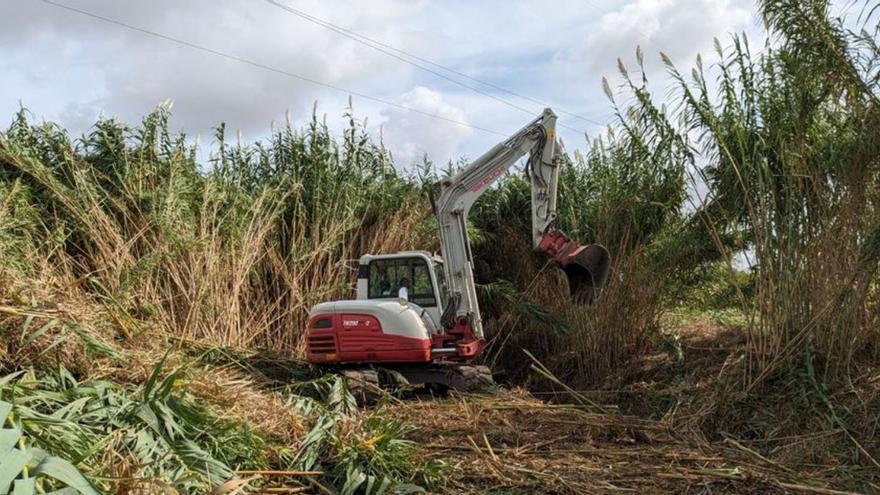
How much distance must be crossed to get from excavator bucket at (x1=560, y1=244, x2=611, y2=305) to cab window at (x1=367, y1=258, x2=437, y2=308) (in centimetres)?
146

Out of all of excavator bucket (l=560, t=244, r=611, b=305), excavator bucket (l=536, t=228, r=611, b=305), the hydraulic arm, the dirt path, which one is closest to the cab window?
the hydraulic arm

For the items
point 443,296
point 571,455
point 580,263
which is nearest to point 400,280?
point 443,296

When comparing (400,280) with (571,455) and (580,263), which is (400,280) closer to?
(580,263)

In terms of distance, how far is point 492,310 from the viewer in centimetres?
1077

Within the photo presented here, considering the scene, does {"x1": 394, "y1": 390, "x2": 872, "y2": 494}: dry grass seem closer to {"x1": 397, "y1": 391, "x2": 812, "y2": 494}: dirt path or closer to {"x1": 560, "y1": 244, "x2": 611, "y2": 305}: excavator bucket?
{"x1": 397, "y1": 391, "x2": 812, "y2": 494}: dirt path

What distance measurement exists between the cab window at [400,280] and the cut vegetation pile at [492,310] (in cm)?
112

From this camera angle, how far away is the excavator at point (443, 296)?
24.7ft

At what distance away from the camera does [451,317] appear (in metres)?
8.00

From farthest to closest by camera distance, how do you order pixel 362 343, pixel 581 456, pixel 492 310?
pixel 492 310
pixel 362 343
pixel 581 456

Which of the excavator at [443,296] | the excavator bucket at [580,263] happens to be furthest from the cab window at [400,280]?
the excavator bucket at [580,263]

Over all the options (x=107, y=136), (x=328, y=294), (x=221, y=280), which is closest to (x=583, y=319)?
(x=328, y=294)

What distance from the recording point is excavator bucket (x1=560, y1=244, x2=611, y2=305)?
747 cm

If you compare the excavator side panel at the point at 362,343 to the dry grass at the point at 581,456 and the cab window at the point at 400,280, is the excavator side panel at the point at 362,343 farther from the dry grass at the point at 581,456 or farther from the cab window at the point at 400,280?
the dry grass at the point at 581,456

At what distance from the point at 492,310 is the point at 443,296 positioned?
8.41 ft
